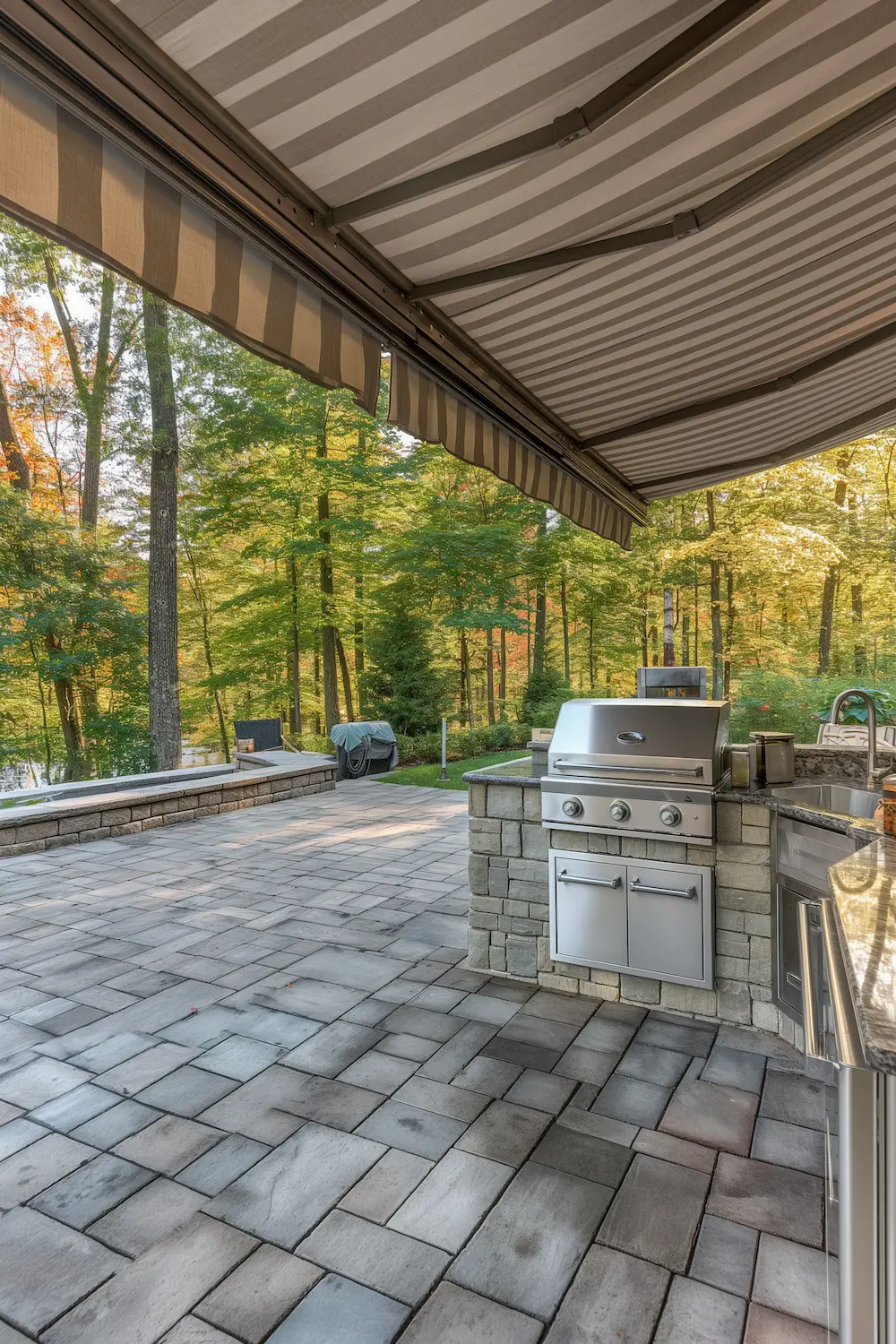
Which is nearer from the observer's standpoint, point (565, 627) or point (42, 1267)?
point (42, 1267)

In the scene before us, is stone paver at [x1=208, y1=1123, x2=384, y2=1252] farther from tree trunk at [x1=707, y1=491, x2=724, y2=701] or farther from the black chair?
tree trunk at [x1=707, y1=491, x2=724, y2=701]

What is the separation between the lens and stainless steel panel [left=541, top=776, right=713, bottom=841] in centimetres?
279

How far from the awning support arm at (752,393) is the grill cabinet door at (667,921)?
190 centimetres

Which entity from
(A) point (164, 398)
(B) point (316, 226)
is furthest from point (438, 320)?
(A) point (164, 398)

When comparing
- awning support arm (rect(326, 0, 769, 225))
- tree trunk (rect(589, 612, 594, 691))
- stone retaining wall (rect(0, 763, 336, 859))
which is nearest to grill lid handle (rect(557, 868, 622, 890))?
awning support arm (rect(326, 0, 769, 225))

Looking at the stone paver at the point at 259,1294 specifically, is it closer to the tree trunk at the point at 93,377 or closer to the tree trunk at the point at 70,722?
the tree trunk at the point at 70,722

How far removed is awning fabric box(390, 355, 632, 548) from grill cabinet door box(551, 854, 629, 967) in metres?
1.63

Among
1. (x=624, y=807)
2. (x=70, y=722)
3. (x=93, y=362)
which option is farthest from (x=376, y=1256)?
(x=93, y=362)

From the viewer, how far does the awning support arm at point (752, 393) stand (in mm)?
2688

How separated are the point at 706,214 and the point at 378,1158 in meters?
2.70

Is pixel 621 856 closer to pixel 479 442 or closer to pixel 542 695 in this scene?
pixel 479 442

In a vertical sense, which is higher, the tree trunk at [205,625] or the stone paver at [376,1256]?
the tree trunk at [205,625]

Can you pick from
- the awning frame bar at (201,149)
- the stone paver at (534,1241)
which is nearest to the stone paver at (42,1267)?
the stone paver at (534,1241)

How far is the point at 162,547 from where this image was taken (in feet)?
32.4
